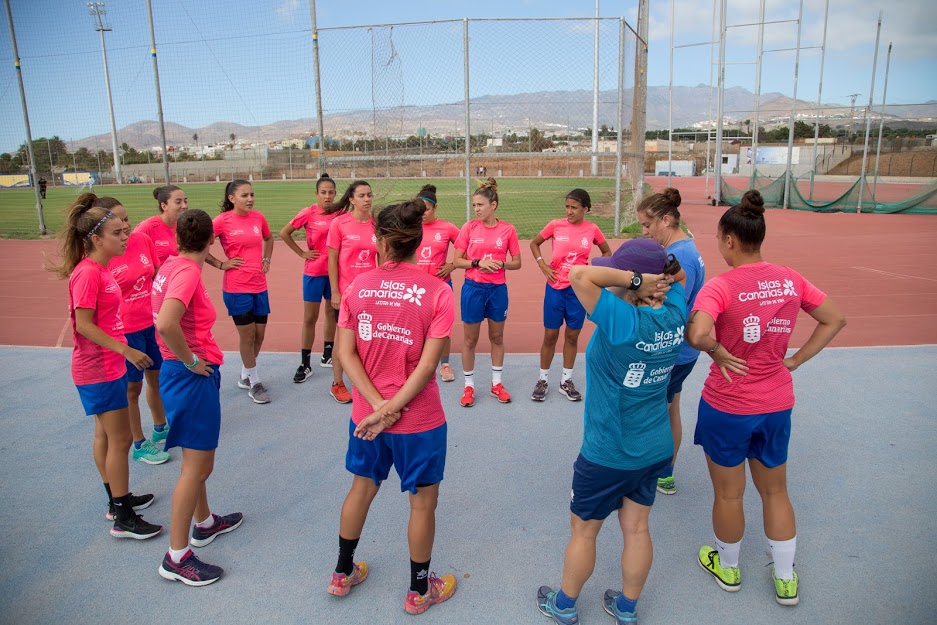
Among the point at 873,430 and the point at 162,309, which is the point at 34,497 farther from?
the point at 873,430

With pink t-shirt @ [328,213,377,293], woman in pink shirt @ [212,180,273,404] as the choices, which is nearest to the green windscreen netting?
pink t-shirt @ [328,213,377,293]

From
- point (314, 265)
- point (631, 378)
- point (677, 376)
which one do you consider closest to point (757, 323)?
point (631, 378)

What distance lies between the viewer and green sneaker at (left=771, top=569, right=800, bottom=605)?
9.66ft

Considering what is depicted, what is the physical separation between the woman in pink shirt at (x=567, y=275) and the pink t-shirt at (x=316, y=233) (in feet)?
7.37

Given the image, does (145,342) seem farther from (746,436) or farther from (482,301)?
(746,436)

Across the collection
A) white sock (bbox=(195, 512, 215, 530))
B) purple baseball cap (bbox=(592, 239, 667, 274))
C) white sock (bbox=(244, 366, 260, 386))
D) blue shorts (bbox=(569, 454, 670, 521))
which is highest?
purple baseball cap (bbox=(592, 239, 667, 274))

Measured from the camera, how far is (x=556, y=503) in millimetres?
3889

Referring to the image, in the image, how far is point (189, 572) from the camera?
309 cm

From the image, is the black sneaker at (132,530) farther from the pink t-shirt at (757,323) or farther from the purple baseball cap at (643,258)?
the pink t-shirt at (757,323)

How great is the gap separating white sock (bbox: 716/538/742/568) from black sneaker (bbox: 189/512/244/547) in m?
2.87

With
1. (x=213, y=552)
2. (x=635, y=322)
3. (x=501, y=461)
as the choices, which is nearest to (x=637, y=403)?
(x=635, y=322)

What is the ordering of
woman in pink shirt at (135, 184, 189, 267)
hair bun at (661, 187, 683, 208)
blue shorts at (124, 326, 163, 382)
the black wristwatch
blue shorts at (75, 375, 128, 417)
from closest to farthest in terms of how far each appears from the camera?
the black wristwatch, blue shorts at (75, 375, 128, 417), hair bun at (661, 187, 683, 208), blue shorts at (124, 326, 163, 382), woman in pink shirt at (135, 184, 189, 267)

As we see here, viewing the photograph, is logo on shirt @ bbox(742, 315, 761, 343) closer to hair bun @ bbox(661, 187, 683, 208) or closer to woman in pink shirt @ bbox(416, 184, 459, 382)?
hair bun @ bbox(661, 187, 683, 208)

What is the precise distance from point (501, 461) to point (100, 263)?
3.02 metres
